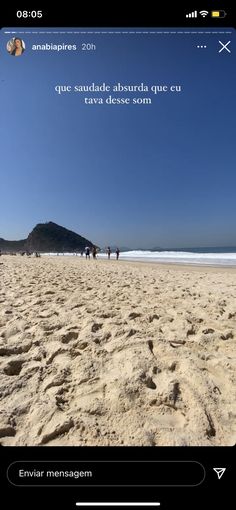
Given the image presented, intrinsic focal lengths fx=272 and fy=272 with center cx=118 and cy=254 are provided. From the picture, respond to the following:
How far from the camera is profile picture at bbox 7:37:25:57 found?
229 cm

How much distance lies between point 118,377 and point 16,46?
290cm

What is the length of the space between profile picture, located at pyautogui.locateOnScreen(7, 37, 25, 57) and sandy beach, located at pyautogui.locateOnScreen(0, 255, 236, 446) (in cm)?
271

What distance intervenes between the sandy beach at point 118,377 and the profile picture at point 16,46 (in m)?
2.71

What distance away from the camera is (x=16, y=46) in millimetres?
2330

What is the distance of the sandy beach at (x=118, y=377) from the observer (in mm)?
1633
